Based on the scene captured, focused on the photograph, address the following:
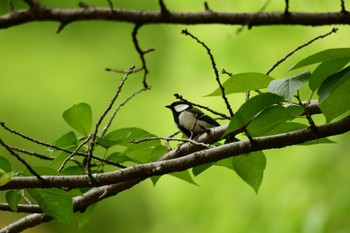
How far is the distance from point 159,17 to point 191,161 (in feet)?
0.87

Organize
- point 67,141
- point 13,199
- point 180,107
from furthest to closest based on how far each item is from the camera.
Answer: point 180,107 < point 67,141 < point 13,199

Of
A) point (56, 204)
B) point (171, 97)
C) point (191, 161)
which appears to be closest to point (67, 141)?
point (56, 204)

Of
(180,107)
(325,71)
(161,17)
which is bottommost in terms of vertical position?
(180,107)

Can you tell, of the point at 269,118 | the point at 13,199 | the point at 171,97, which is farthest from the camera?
the point at 171,97

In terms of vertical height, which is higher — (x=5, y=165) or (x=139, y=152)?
(x=5, y=165)

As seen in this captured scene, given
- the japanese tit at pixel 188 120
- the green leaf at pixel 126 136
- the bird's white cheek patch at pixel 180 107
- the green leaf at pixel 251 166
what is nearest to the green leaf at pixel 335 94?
the green leaf at pixel 251 166

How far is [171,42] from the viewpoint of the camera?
139 inches

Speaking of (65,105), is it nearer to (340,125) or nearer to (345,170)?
(345,170)

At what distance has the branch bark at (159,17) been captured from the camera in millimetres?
928

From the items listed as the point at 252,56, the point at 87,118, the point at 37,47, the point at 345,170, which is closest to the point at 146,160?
the point at 87,118

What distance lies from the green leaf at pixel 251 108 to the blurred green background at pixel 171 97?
4.16 ft

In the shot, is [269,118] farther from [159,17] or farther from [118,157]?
[118,157]

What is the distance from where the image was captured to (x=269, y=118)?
3.32 ft

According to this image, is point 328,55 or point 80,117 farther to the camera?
point 80,117
